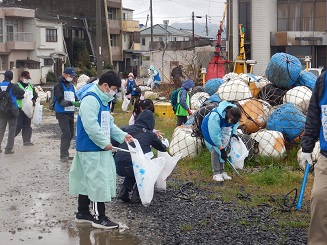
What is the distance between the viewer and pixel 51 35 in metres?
51.5

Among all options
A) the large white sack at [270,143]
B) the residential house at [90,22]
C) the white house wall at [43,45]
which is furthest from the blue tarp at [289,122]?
the residential house at [90,22]

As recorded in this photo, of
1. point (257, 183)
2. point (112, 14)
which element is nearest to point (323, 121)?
point (257, 183)

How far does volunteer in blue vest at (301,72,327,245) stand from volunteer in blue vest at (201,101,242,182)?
3.42 m

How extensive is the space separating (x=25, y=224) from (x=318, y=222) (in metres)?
3.69

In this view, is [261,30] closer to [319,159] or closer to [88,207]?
[88,207]

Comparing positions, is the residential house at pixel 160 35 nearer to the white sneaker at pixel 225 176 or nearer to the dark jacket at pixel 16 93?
the dark jacket at pixel 16 93

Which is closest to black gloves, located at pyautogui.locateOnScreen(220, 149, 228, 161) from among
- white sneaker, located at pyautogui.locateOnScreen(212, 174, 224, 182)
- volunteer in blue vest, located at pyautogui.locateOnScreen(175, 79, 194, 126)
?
white sneaker, located at pyautogui.locateOnScreen(212, 174, 224, 182)

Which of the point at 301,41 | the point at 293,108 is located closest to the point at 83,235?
the point at 293,108

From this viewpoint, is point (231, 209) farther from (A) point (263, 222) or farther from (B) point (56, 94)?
(B) point (56, 94)

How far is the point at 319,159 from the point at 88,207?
308cm

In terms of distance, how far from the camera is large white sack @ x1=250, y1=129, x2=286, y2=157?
10500mm

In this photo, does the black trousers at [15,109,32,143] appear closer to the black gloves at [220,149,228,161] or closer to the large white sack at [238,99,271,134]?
the large white sack at [238,99,271,134]

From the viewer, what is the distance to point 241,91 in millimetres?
12461

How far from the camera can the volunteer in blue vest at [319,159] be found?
4875 mm
